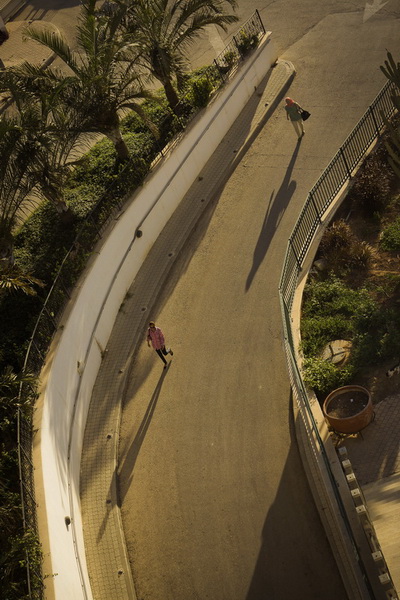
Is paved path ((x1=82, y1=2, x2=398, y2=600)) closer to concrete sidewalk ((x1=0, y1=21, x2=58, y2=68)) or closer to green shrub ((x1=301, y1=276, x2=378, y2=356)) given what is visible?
green shrub ((x1=301, y1=276, x2=378, y2=356))

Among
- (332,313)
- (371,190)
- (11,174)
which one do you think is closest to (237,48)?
(371,190)

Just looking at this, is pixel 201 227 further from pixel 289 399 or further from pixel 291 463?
pixel 291 463

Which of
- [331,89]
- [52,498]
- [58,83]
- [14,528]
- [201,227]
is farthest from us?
[331,89]

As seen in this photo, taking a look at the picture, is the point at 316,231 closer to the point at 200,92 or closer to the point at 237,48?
the point at 200,92


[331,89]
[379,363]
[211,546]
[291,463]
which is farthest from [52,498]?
[331,89]

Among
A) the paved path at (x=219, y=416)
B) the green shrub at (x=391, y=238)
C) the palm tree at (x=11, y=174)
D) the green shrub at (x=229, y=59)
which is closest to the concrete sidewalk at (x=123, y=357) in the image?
the paved path at (x=219, y=416)

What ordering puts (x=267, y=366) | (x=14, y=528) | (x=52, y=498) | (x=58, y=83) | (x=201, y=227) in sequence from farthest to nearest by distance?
(x=201, y=227), (x=58, y=83), (x=267, y=366), (x=52, y=498), (x=14, y=528)
